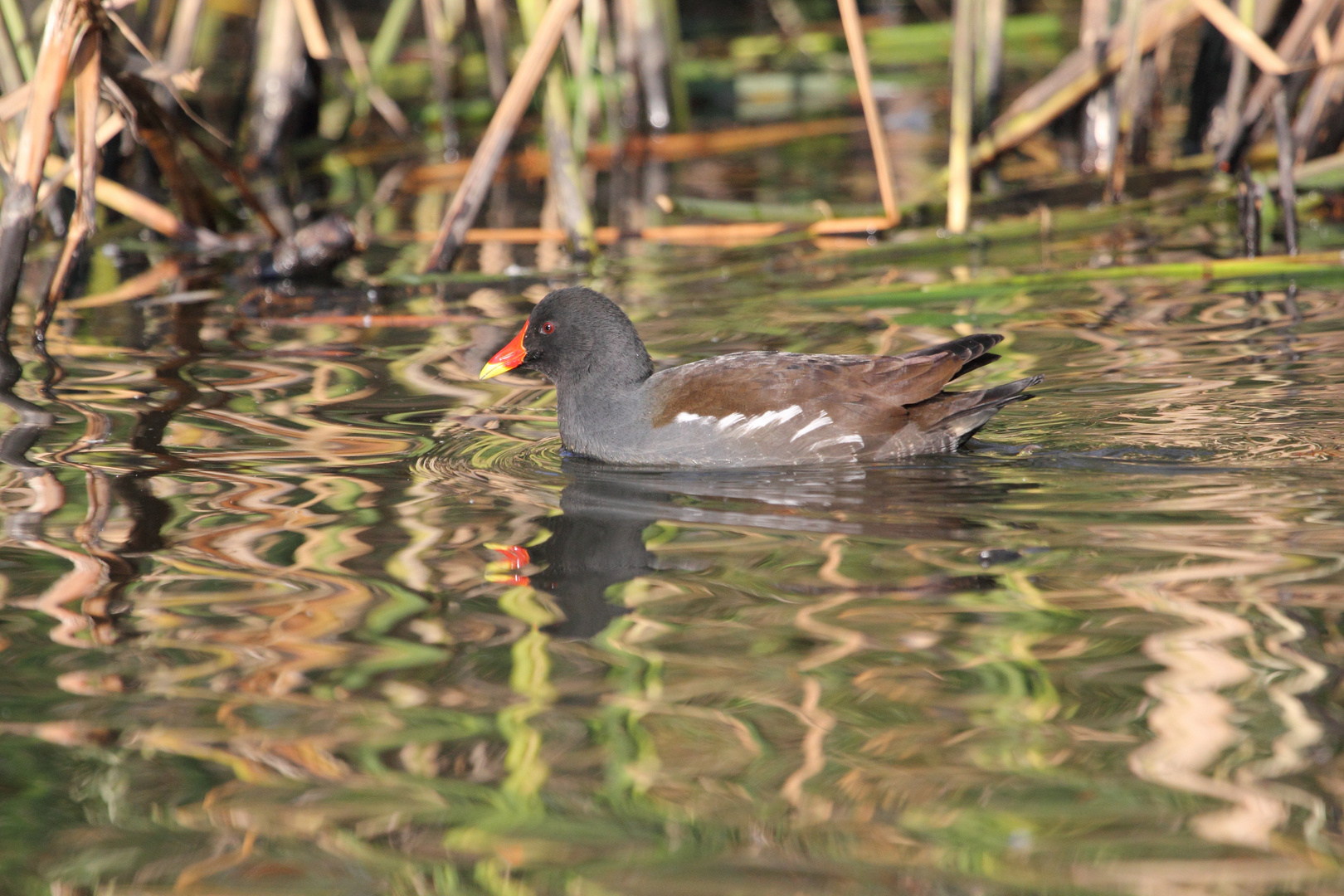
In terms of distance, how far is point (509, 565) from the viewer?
361 centimetres

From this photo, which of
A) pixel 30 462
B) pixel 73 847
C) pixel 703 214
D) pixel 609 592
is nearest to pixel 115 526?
pixel 30 462

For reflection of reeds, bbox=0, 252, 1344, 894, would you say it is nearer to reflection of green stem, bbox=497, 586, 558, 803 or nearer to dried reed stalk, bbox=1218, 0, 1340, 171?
reflection of green stem, bbox=497, 586, 558, 803

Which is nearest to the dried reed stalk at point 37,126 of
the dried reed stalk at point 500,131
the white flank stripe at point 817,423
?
the dried reed stalk at point 500,131

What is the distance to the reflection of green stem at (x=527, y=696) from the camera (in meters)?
2.55

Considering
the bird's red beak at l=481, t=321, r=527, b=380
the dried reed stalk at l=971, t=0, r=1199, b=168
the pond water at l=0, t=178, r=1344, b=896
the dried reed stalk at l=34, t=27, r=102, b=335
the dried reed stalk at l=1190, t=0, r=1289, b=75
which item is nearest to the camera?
the pond water at l=0, t=178, r=1344, b=896

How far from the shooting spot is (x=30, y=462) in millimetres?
4426

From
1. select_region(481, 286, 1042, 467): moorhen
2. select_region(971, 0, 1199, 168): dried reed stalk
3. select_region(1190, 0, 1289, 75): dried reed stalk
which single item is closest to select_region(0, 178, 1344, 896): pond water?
select_region(481, 286, 1042, 467): moorhen

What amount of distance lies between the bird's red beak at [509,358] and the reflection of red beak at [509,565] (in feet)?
4.18

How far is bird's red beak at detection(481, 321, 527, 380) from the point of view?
4922mm

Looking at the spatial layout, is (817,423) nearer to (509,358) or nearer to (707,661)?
(509,358)

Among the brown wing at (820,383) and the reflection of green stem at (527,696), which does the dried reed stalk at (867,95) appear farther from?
the reflection of green stem at (527,696)

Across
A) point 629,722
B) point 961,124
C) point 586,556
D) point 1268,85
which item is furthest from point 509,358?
point 1268,85

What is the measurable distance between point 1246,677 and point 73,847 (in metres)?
2.00

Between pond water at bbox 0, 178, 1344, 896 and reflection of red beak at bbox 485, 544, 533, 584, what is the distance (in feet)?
0.05
